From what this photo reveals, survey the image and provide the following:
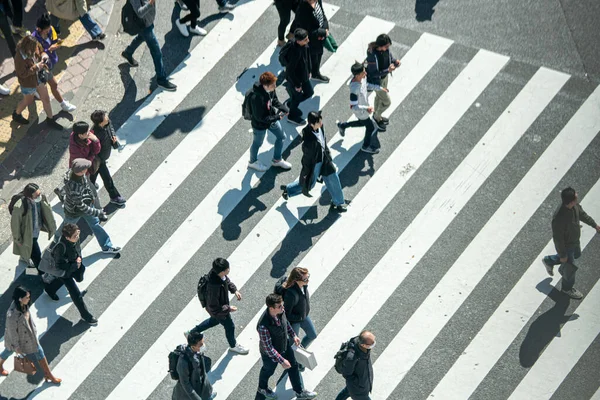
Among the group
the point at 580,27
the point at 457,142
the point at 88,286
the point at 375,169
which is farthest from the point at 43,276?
the point at 580,27

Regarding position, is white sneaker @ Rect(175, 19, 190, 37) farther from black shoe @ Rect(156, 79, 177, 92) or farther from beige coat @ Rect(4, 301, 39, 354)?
beige coat @ Rect(4, 301, 39, 354)

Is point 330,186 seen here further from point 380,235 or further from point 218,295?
point 218,295

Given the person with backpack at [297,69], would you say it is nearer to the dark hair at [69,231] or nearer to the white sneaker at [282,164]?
the white sneaker at [282,164]

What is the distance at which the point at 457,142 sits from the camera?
54.2ft


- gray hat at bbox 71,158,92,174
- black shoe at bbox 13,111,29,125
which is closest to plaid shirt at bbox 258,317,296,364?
gray hat at bbox 71,158,92,174

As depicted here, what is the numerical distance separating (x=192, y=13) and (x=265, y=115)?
3.22 m

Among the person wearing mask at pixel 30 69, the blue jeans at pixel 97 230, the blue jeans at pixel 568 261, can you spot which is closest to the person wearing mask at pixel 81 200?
the blue jeans at pixel 97 230

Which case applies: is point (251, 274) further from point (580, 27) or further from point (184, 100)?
point (580, 27)

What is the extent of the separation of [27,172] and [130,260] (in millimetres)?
2531

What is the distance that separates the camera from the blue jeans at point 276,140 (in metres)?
15.8

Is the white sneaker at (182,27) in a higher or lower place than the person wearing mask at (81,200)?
higher

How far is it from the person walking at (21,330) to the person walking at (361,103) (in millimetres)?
5878

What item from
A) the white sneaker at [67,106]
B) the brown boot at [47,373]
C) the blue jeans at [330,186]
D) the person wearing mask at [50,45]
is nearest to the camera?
the brown boot at [47,373]

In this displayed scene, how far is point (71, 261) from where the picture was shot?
13.9m
